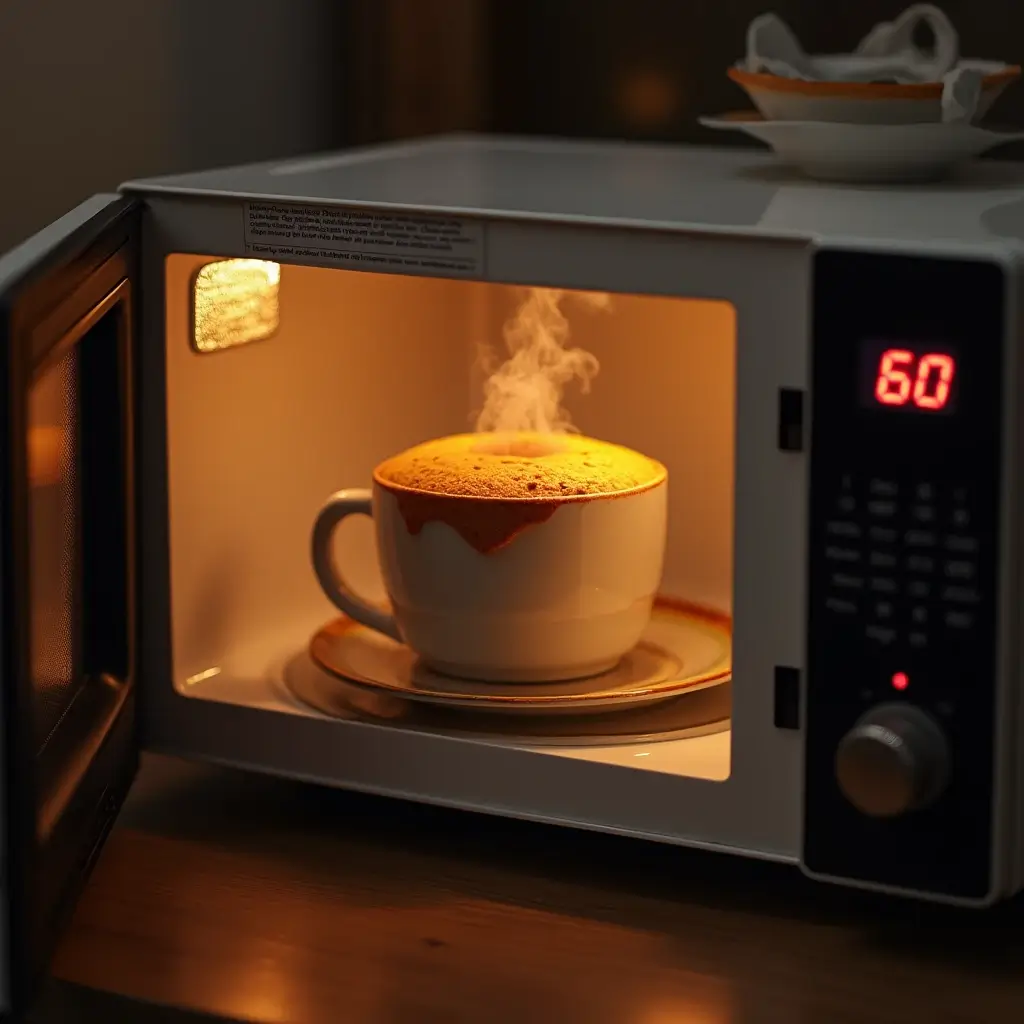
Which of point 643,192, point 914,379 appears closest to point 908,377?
point 914,379

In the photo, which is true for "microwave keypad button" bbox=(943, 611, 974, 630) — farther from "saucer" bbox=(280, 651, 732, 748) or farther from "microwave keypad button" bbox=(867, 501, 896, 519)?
"saucer" bbox=(280, 651, 732, 748)

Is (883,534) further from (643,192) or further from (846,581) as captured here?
(643,192)

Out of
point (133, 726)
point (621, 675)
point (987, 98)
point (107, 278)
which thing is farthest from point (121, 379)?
point (987, 98)

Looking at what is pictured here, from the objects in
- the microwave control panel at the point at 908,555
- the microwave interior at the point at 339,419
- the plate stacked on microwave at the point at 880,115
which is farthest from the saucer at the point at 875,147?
the microwave control panel at the point at 908,555

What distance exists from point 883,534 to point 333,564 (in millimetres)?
355

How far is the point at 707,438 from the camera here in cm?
110

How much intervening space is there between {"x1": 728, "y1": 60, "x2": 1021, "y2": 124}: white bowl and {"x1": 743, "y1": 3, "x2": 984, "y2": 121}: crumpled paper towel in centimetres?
2

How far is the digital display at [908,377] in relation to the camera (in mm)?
702

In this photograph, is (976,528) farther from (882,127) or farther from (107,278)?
(107,278)

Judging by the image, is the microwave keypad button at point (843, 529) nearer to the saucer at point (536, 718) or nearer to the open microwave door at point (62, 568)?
the saucer at point (536, 718)

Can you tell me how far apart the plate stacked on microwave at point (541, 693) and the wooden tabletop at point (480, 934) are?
56 mm

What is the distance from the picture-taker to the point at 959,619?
2.33 ft

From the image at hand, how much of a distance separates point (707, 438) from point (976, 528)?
41cm

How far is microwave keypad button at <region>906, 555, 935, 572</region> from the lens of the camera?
0.71m
